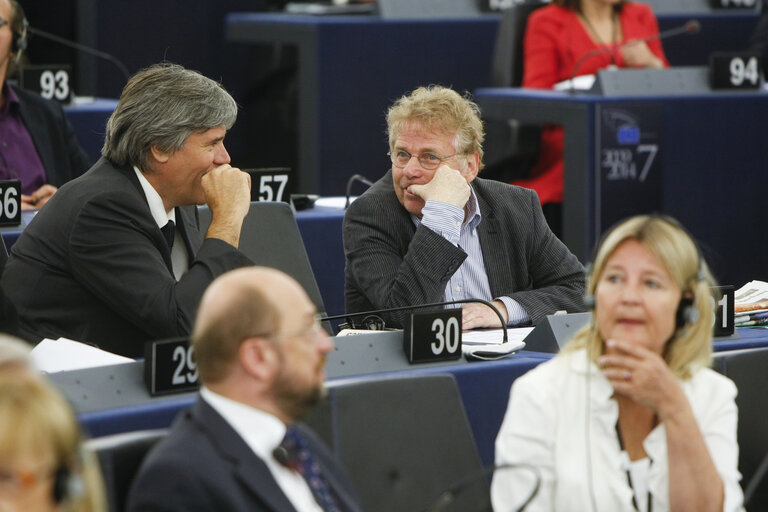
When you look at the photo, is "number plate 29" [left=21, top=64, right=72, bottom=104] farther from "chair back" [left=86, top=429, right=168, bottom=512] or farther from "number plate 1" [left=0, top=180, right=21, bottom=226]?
"chair back" [left=86, top=429, right=168, bottom=512]

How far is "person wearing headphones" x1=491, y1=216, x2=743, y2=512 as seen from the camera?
2312 mm

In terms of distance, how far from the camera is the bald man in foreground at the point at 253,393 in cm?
192

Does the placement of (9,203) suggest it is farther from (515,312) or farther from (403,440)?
(403,440)

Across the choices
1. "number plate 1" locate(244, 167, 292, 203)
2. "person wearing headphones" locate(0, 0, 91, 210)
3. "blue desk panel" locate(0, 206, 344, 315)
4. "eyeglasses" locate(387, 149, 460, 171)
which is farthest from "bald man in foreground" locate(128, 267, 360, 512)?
"person wearing headphones" locate(0, 0, 91, 210)

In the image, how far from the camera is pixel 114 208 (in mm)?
3162

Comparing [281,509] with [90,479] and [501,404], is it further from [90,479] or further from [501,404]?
[501,404]

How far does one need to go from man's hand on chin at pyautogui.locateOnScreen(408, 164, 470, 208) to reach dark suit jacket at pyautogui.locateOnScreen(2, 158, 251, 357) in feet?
1.91

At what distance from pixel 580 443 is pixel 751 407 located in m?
0.62

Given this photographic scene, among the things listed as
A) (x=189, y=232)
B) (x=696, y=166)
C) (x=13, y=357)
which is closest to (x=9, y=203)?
(x=189, y=232)

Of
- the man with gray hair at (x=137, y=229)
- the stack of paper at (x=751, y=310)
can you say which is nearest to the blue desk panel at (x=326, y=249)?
the man with gray hair at (x=137, y=229)

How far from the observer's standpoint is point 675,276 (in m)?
2.38

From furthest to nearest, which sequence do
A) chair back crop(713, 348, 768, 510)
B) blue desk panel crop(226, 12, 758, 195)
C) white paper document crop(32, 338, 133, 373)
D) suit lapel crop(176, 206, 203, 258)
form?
blue desk panel crop(226, 12, 758, 195)
suit lapel crop(176, 206, 203, 258)
chair back crop(713, 348, 768, 510)
white paper document crop(32, 338, 133, 373)

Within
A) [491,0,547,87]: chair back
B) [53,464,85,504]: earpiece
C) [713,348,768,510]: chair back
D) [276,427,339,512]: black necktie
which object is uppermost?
[491,0,547,87]: chair back

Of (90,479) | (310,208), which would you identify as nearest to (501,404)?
(90,479)
